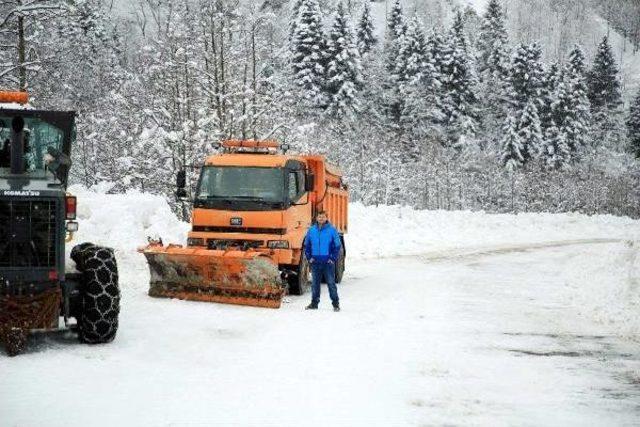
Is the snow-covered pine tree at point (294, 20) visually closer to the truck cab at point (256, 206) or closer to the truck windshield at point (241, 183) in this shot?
the truck cab at point (256, 206)

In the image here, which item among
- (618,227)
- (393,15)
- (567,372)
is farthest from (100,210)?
(393,15)

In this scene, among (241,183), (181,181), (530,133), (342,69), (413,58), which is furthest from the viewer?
(413,58)

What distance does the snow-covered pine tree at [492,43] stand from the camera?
3014 inches

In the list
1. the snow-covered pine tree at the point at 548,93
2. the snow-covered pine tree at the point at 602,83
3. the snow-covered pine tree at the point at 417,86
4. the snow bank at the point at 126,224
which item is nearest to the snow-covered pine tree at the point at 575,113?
the snow-covered pine tree at the point at 548,93

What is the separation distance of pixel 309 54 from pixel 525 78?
23.3 meters

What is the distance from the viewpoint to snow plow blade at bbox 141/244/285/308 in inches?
455

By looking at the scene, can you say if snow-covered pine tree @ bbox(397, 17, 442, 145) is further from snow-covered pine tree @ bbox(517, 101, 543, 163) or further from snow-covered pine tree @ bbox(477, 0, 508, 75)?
snow-covered pine tree @ bbox(477, 0, 508, 75)

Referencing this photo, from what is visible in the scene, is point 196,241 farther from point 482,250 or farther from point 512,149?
point 512,149

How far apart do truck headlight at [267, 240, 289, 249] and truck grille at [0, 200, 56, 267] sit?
5.51 meters

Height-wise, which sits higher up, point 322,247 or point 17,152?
point 17,152

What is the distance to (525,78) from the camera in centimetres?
7056

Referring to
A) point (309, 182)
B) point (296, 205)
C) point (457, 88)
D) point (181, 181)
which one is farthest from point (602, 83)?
point (181, 181)

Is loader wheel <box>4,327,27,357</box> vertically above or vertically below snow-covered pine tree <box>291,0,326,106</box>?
below

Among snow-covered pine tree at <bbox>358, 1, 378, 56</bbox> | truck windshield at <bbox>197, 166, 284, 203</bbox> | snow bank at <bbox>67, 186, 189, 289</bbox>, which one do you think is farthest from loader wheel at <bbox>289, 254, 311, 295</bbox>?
snow-covered pine tree at <bbox>358, 1, 378, 56</bbox>
